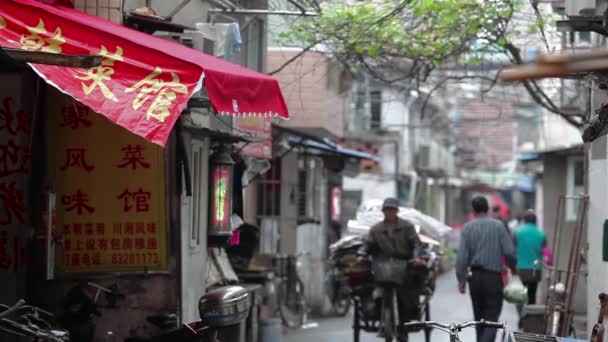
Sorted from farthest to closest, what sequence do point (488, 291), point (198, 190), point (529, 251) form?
point (529, 251)
point (488, 291)
point (198, 190)

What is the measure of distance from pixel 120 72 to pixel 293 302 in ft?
42.5

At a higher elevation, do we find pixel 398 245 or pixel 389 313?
pixel 398 245

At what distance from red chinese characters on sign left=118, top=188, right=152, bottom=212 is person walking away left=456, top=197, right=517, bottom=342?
441 cm

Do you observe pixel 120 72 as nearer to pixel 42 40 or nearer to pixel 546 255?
pixel 42 40

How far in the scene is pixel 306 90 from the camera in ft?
71.1

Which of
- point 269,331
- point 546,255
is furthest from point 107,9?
point 546,255

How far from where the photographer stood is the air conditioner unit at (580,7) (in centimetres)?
902

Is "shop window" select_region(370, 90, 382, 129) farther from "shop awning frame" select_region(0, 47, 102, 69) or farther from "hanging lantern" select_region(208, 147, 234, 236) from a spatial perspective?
"shop awning frame" select_region(0, 47, 102, 69)

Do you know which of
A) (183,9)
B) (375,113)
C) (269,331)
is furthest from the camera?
(375,113)

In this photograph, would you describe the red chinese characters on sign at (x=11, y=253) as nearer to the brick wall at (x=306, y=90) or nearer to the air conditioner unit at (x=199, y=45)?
the air conditioner unit at (x=199, y=45)

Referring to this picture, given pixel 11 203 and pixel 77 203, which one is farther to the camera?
pixel 77 203

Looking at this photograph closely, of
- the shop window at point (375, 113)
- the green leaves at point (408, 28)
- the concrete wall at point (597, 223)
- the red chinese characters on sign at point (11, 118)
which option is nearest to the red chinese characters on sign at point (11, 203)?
the red chinese characters on sign at point (11, 118)

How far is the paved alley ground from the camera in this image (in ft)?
59.9

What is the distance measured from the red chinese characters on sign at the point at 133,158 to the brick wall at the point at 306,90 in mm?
9208
